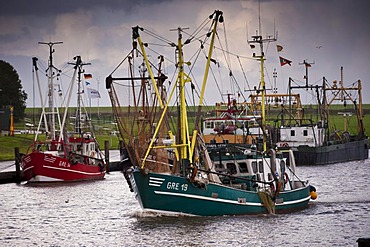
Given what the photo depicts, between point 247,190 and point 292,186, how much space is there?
6857mm

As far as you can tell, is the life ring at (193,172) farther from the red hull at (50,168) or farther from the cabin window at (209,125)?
the cabin window at (209,125)

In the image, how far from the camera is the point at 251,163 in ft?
169

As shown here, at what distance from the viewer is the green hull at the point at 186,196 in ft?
154

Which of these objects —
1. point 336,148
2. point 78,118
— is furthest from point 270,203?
point 336,148

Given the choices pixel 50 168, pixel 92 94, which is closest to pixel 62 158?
pixel 50 168

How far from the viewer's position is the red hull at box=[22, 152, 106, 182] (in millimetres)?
76625

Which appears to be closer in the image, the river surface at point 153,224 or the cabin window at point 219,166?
the river surface at point 153,224

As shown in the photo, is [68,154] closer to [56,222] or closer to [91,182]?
[91,182]

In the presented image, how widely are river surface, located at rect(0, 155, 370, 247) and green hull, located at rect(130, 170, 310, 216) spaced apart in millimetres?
499

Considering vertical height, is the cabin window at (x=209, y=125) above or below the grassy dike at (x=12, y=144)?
above

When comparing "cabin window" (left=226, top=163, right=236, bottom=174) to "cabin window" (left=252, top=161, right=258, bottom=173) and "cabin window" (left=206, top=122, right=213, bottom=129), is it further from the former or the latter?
"cabin window" (left=206, top=122, right=213, bottom=129)

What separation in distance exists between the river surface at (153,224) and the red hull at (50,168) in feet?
27.4

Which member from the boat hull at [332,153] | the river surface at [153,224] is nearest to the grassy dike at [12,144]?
the boat hull at [332,153]

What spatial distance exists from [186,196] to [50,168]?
3277cm
